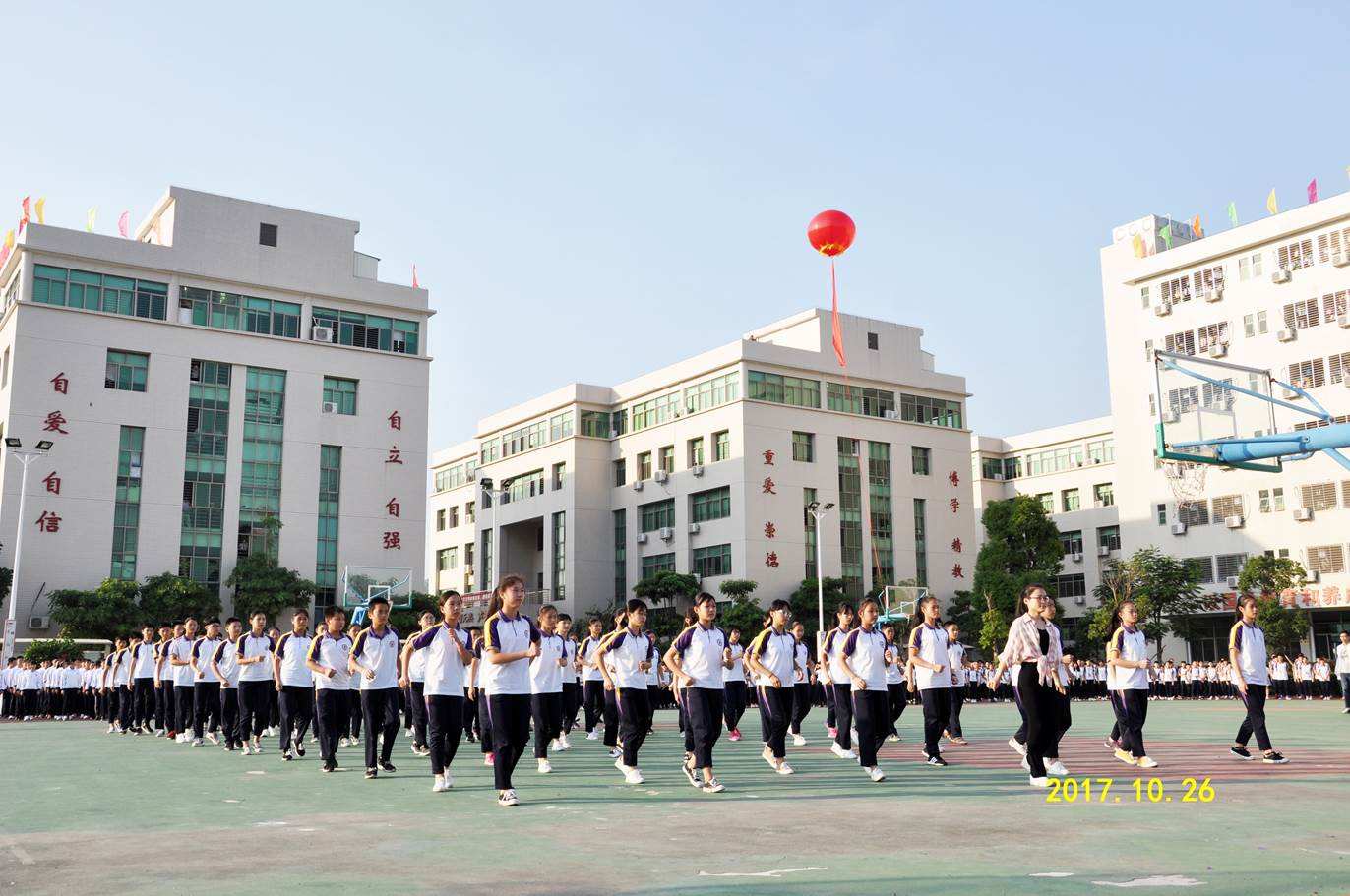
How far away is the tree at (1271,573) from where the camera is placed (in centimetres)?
3873

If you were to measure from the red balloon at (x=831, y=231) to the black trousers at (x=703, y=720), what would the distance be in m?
9.97

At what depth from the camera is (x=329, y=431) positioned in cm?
4872

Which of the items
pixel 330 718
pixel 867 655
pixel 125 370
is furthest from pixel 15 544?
pixel 867 655

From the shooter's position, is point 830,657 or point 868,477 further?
point 868,477

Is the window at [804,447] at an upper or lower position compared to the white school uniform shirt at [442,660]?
upper

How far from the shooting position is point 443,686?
32.5 ft

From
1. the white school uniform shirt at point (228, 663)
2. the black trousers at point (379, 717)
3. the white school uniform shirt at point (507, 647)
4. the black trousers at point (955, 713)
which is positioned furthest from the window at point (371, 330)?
the white school uniform shirt at point (507, 647)

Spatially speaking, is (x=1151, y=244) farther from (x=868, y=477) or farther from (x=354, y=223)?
(x=354, y=223)

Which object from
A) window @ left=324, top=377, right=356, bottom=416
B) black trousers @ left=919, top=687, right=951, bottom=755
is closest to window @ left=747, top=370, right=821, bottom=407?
window @ left=324, top=377, right=356, bottom=416

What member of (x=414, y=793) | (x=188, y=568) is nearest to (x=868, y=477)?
(x=188, y=568)

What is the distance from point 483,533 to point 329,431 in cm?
1953

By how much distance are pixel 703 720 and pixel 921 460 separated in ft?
160

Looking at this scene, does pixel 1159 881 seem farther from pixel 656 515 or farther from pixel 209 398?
pixel 656 515

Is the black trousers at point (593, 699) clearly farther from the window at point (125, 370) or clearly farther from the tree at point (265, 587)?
the window at point (125, 370)
